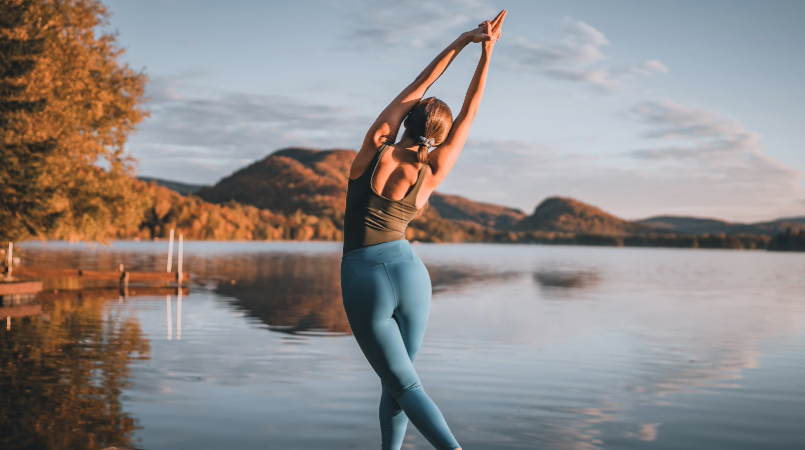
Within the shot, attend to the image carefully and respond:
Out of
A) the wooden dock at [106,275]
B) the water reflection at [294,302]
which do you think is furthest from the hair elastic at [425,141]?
the wooden dock at [106,275]

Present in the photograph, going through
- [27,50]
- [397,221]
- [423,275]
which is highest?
[27,50]

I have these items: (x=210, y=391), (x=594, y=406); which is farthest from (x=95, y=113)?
(x=594, y=406)

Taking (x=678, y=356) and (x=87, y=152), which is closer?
(x=678, y=356)

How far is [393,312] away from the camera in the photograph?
372 centimetres

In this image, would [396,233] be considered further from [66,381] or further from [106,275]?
[106,275]

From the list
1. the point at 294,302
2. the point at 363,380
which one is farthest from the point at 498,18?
the point at 294,302

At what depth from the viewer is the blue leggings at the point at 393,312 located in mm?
3623

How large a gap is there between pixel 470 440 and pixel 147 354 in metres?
7.28

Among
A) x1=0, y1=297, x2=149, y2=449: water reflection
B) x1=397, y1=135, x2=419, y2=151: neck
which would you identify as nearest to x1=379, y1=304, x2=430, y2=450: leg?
x1=397, y1=135, x2=419, y2=151: neck

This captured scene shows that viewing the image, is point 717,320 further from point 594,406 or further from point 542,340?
point 594,406

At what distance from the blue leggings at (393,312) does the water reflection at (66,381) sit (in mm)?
4150

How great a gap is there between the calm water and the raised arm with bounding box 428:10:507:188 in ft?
13.4

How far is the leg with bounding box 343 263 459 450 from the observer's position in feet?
11.9

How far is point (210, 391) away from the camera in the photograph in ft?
31.6
